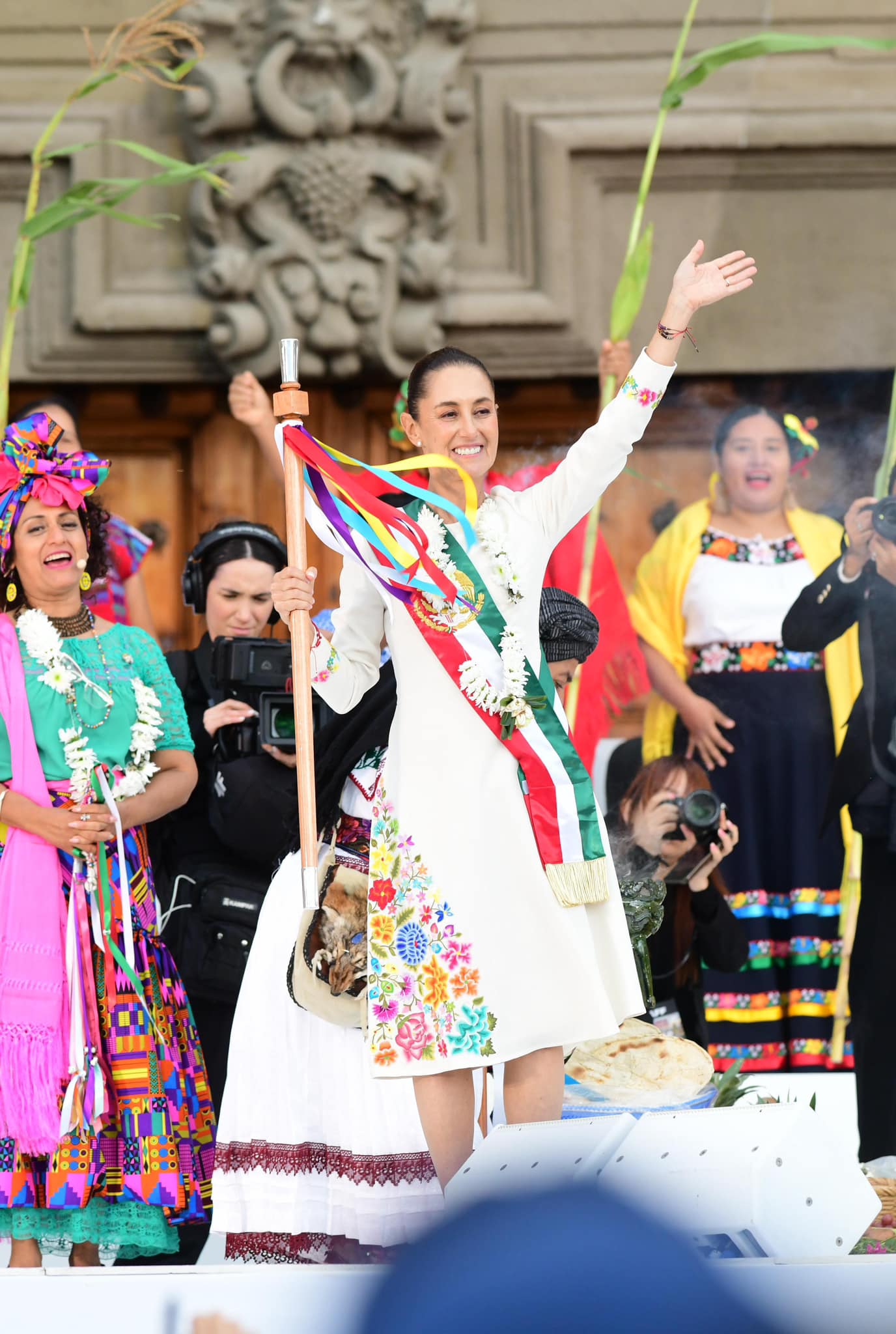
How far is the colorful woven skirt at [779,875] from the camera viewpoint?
4.25m

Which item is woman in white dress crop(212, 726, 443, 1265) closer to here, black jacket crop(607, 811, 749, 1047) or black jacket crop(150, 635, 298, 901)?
black jacket crop(150, 635, 298, 901)

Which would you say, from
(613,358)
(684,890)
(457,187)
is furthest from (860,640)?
(457,187)

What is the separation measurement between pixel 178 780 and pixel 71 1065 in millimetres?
535

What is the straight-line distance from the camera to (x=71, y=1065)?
2.97 m

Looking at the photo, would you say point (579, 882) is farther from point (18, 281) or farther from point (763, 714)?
point (18, 281)

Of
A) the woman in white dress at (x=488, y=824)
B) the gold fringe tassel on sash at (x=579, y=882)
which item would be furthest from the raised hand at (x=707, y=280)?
the gold fringe tassel on sash at (x=579, y=882)

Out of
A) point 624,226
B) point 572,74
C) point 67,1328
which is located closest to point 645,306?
point 624,226

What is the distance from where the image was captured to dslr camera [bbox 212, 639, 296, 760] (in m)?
3.51

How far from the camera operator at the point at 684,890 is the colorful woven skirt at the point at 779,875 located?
1.53 ft

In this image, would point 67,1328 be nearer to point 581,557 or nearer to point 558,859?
point 558,859

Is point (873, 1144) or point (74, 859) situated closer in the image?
point (74, 859)

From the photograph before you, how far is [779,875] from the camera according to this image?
4.31m

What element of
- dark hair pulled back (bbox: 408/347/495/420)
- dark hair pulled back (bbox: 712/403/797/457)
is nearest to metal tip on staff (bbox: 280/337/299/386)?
dark hair pulled back (bbox: 408/347/495/420)

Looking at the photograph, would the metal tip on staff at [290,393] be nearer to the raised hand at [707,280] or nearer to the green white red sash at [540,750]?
the green white red sash at [540,750]
